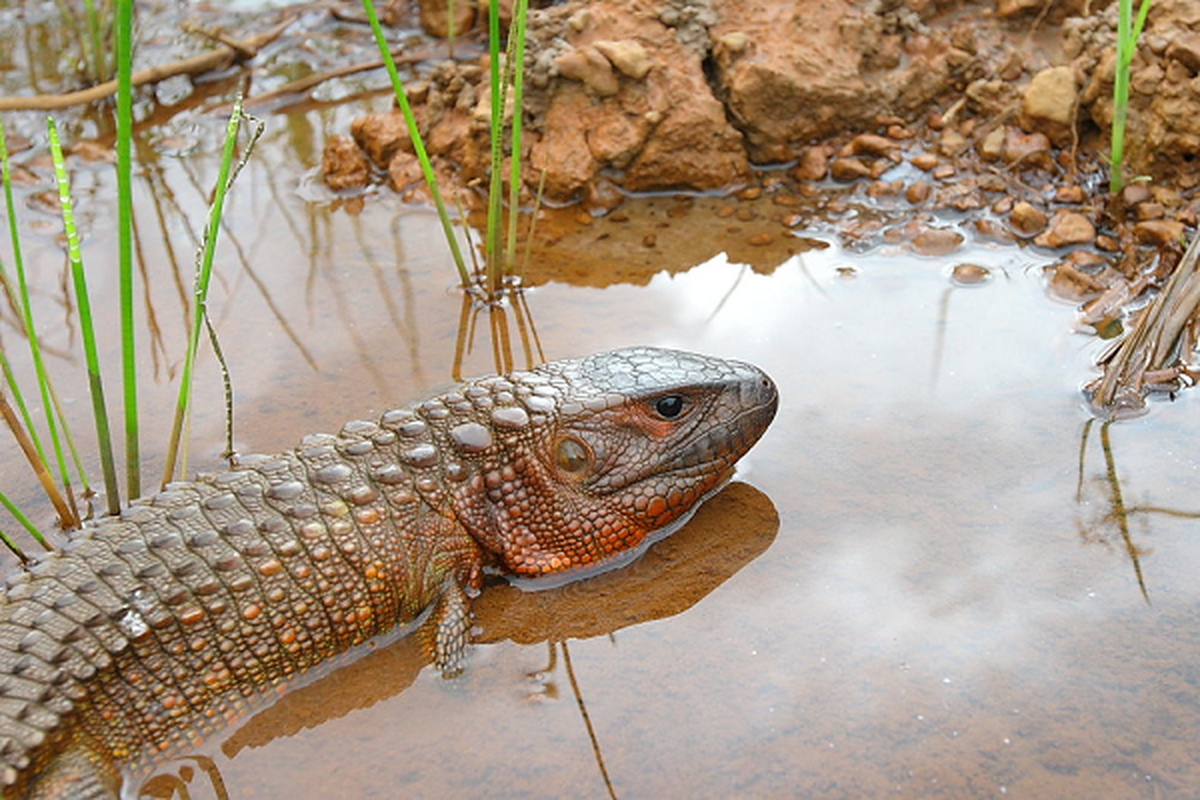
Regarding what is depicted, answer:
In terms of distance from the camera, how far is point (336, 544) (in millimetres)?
3543

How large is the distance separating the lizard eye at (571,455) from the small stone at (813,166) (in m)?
3.16

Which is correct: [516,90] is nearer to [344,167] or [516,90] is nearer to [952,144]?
[344,167]

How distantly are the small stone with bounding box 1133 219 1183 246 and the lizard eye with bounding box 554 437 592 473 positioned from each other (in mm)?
3288

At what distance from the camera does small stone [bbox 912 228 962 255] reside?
576 cm

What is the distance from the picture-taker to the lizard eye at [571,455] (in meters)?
3.86

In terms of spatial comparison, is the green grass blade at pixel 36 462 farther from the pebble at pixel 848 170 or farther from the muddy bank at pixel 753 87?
the pebble at pixel 848 170

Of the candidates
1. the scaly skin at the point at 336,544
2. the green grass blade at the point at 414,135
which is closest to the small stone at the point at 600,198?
the green grass blade at the point at 414,135

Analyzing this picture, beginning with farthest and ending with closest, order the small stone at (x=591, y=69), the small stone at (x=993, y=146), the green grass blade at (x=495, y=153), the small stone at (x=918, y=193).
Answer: the small stone at (x=591, y=69)
the small stone at (x=993, y=146)
the small stone at (x=918, y=193)
the green grass blade at (x=495, y=153)

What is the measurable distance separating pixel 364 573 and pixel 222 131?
4.93 meters

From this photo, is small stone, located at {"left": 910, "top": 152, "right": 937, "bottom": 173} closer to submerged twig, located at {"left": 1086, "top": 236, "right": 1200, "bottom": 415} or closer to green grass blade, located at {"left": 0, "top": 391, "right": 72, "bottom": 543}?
submerged twig, located at {"left": 1086, "top": 236, "right": 1200, "bottom": 415}

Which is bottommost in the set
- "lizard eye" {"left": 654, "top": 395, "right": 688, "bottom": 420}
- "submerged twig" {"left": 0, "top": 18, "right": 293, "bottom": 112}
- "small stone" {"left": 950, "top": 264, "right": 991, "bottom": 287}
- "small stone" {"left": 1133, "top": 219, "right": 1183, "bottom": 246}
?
"small stone" {"left": 950, "top": 264, "right": 991, "bottom": 287}

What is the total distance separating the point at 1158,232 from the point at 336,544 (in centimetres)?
420

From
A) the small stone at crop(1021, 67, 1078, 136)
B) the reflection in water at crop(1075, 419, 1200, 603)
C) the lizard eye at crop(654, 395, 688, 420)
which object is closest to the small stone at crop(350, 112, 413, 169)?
the lizard eye at crop(654, 395, 688, 420)

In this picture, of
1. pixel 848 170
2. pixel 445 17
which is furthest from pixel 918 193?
pixel 445 17
